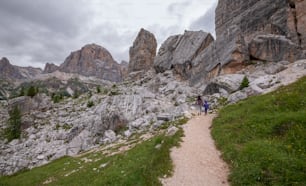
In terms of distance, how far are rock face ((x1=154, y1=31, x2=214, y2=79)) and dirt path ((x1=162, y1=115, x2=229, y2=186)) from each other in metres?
49.5

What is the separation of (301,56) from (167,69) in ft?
144

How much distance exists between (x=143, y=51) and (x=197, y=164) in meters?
112

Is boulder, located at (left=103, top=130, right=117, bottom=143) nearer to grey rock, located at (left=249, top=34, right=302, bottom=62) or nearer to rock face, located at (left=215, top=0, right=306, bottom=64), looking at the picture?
rock face, located at (left=215, top=0, right=306, bottom=64)

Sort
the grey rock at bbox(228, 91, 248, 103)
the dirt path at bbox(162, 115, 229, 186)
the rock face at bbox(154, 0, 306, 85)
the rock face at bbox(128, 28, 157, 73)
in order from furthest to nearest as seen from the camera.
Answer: the rock face at bbox(128, 28, 157, 73) < the rock face at bbox(154, 0, 306, 85) < the grey rock at bbox(228, 91, 248, 103) < the dirt path at bbox(162, 115, 229, 186)

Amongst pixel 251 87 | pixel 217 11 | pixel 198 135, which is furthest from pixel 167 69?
pixel 198 135

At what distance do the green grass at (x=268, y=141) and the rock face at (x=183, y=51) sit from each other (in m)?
46.7

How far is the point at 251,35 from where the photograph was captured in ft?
193

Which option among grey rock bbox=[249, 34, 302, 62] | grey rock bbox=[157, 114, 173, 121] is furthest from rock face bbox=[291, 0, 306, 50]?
grey rock bbox=[157, 114, 173, 121]

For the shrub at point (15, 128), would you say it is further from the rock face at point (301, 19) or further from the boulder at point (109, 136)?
the rock face at point (301, 19)

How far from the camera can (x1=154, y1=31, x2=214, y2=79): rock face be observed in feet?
229

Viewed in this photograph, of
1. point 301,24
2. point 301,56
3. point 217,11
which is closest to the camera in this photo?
point 301,56

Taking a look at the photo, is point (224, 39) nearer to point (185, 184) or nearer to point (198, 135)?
point (198, 135)

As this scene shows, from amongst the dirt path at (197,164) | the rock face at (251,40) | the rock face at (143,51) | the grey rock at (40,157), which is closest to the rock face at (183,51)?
the rock face at (251,40)

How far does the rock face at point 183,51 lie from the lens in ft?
229
